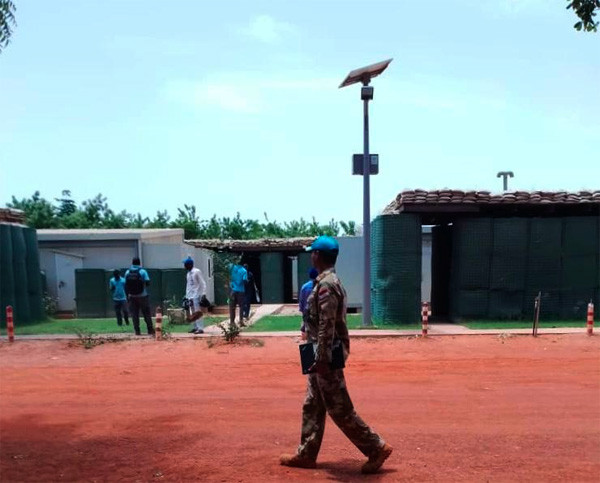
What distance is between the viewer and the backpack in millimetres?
12523

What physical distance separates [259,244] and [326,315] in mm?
21227

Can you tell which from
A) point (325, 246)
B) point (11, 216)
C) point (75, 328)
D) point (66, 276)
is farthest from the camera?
point (66, 276)

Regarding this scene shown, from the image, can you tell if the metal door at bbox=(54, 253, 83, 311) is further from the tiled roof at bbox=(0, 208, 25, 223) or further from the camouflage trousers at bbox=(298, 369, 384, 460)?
the camouflage trousers at bbox=(298, 369, 384, 460)

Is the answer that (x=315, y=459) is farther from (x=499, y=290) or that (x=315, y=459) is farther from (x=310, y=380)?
(x=499, y=290)

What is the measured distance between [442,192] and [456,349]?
4.47 m

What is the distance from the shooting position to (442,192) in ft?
→ 46.8

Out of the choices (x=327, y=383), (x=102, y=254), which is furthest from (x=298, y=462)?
(x=102, y=254)

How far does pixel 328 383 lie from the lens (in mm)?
4496

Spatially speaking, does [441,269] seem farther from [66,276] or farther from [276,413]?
[66,276]

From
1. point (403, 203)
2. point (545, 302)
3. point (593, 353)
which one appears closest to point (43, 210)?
point (403, 203)

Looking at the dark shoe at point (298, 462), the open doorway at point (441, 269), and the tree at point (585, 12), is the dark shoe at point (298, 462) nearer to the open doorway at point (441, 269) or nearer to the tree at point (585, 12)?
the tree at point (585, 12)

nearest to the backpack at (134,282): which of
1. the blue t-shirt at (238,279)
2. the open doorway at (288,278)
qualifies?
the blue t-shirt at (238,279)

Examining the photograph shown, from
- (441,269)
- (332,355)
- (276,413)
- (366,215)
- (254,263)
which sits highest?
(366,215)

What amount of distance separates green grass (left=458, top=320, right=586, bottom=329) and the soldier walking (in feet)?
32.5
